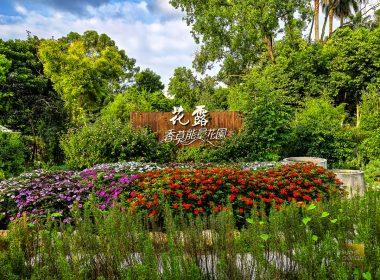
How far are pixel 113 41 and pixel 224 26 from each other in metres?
14.1

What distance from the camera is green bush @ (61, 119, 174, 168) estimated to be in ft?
29.8

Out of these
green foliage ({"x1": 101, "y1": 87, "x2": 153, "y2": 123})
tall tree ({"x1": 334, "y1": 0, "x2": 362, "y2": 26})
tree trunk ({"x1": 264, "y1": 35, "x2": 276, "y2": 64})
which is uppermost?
tall tree ({"x1": 334, "y1": 0, "x2": 362, "y2": 26})

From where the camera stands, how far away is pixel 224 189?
470 centimetres

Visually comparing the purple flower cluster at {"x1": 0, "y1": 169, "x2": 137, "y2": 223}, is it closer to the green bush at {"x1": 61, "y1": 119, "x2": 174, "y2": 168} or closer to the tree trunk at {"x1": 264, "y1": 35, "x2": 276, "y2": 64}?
the green bush at {"x1": 61, "y1": 119, "x2": 174, "y2": 168}

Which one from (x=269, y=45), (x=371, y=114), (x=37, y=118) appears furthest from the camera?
(x=269, y=45)

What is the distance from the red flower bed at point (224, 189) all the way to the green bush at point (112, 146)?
410cm

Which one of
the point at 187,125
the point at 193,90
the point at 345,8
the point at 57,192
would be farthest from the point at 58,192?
the point at 345,8

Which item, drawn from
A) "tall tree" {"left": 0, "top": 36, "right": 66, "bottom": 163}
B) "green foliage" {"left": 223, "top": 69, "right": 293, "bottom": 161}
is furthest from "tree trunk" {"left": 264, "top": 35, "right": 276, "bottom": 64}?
"tall tree" {"left": 0, "top": 36, "right": 66, "bottom": 163}

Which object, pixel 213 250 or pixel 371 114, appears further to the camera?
pixel 371 114

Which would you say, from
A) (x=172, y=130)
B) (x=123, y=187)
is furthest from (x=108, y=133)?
(x=123, y=187)

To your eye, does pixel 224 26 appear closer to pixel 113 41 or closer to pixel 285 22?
pixel 285 22

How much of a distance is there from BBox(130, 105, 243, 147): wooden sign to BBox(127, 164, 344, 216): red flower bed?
5.42m

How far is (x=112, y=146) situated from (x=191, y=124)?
271 cm

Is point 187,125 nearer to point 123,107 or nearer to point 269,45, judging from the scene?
point 123,107
